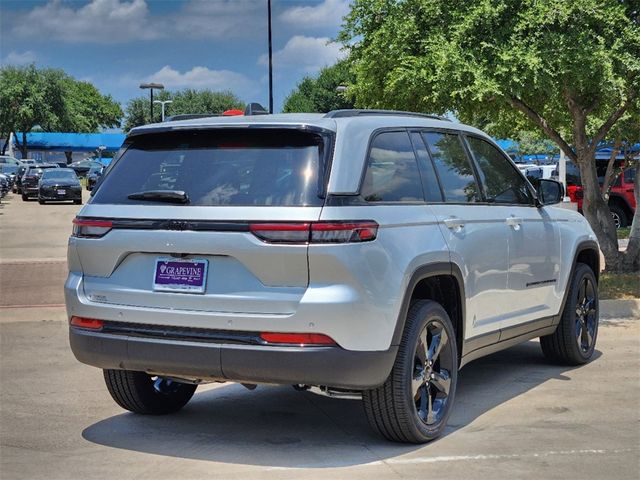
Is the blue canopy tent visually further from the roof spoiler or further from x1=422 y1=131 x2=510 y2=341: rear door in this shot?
x1=422 y1=131 x2=510 y2=341: rear door

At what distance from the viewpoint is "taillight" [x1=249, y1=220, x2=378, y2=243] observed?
525 cm

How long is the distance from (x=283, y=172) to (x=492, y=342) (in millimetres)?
2291

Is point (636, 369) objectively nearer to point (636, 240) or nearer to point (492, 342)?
point (492, 342)

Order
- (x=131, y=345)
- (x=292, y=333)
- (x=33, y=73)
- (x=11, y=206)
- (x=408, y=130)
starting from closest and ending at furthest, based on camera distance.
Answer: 1. (x=292, y=333)
2. (x=131, y=345)
3. (x=408, y=130)
4. (x=11, y=206)
5. (x=33, y=73)

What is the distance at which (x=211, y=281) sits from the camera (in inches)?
215

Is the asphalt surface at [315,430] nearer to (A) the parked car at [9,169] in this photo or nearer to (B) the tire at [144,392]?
(B) the tire at [144,392]

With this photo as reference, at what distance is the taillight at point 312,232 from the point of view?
5.25 meters

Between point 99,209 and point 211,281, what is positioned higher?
point 99,209

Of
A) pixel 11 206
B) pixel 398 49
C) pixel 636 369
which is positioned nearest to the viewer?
pixel 636 369

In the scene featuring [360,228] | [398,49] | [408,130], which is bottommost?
[360,228]

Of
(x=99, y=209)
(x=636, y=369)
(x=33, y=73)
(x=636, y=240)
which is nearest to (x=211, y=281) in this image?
(x=99, y=209)

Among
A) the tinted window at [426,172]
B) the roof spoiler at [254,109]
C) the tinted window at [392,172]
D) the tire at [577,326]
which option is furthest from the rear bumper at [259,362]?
the tire at [577,326]

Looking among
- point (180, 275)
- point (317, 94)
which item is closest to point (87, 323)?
point (180, 275)

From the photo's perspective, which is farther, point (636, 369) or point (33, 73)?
point (33, 73)
